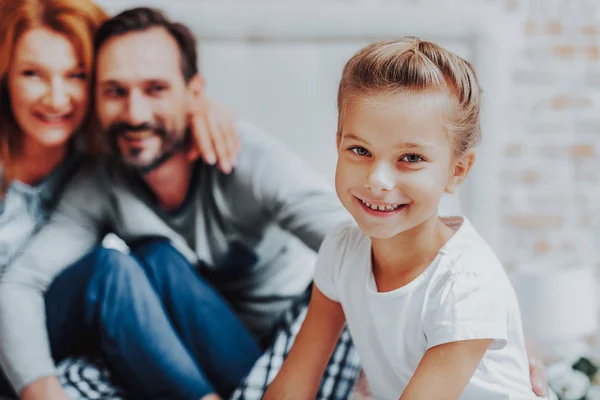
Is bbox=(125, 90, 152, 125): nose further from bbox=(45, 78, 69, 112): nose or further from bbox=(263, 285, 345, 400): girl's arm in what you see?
bbox=(263, 285, 345, 400): girl's arm

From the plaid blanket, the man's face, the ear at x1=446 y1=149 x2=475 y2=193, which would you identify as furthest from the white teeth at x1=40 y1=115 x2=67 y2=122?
the ear at x1=446 y1=149 x2=475 y2=193

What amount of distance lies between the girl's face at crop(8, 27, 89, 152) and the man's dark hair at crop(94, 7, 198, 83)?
103mm

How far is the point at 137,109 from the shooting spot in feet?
5.94

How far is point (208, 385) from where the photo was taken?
1777 millimetres

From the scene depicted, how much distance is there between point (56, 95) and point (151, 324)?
70 cm

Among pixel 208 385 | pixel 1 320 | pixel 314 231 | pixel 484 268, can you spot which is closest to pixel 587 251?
pixel 314 231

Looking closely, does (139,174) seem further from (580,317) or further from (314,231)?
(580,317)

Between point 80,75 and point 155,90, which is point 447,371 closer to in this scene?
point 155,90

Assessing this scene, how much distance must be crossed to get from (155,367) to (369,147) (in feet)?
3.07

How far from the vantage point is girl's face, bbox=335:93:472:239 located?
1.15 metres

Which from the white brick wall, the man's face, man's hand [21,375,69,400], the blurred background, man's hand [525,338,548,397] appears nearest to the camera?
man's hand [525,338,548,397]

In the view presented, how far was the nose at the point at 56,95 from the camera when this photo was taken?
1.80m

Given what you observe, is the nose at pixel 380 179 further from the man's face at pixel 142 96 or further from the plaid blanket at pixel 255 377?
the man's face at pixel 142 96

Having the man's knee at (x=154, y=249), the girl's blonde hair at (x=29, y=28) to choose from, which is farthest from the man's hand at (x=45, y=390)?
the girl's blonde hair at (x=29, y=28)
